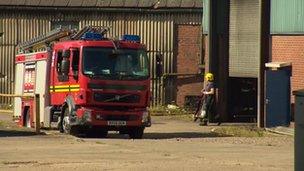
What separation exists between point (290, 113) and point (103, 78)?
853 cm

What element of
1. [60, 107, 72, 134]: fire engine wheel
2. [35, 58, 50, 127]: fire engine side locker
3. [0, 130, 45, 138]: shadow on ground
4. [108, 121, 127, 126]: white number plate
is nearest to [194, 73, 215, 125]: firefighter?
[35, 58, 50, 127]: fire engine side locker

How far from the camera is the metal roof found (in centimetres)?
4025

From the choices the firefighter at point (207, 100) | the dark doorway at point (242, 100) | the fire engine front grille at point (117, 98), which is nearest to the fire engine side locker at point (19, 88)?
A: the fire engine front grille at point (117, 98)

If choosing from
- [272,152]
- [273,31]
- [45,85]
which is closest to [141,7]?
[273,31]

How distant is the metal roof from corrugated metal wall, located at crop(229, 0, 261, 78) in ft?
31.8

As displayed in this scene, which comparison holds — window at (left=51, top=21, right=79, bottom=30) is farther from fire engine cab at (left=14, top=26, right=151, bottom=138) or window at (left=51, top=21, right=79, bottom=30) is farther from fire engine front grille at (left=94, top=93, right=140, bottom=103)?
fire engine front grille at (left=94, top=93, right=140, bottom=103)

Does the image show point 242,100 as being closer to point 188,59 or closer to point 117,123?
point 188,59

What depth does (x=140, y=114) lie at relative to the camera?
2175 centimetres

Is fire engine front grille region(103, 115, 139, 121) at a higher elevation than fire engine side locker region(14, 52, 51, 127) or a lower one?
lower

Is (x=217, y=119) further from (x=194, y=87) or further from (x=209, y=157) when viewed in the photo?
(x=209, y=157)

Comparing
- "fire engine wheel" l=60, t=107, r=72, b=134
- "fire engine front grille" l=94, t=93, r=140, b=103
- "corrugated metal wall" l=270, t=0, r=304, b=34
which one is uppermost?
"corrugated metal wall" l=270, t=0, r=304, b=34

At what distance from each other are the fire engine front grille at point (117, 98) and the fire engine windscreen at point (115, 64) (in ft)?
1.71

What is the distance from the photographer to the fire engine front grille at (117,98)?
69.3ft

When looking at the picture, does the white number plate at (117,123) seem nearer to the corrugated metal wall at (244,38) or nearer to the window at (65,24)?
the corrugated metal wall at (244,38)
